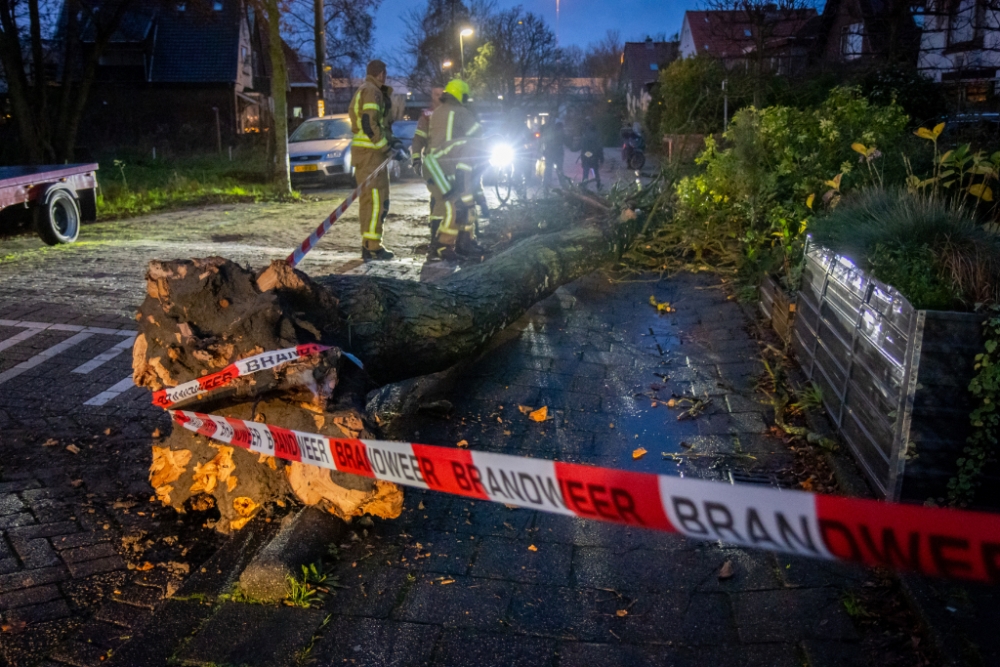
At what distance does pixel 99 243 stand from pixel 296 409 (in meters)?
8.23

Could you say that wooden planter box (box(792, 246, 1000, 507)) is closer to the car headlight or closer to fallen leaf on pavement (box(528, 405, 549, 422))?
fallen leaf on pavement (box(528, 405, 549, 422))

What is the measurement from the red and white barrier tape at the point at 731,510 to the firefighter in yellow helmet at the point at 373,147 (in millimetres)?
6611

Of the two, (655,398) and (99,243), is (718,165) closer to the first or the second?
(655,398)

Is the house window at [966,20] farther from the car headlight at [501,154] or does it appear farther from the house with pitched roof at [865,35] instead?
the car headlight at [501,154]

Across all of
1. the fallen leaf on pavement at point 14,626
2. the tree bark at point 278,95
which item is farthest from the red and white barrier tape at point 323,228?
the tree bark at point 278,95

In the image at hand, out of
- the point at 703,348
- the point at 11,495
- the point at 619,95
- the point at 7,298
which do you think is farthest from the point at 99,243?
the point at 619,95

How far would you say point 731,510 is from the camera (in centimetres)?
200

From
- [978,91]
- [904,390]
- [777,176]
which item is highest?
[978,91]

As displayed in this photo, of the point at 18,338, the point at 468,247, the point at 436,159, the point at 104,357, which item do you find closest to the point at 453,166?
the point at 436,159

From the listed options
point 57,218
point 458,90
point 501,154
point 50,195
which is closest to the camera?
point 458,90

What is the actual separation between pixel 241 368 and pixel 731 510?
7.19ft

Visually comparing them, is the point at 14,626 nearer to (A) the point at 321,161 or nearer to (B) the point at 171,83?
(A) the point at 321,161

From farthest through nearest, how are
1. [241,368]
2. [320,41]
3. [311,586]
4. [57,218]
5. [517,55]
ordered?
[517,55], [320,41], [57,218], [241,368], [311,586]

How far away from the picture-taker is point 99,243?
1028cm
